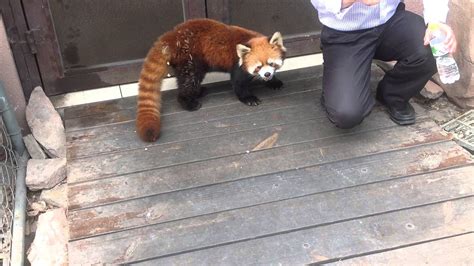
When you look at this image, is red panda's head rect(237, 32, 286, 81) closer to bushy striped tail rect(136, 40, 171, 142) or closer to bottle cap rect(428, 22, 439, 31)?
bushy striped tail rect(136, 40, 171, 142)

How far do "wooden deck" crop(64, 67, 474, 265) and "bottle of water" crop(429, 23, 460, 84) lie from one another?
313 millimetres

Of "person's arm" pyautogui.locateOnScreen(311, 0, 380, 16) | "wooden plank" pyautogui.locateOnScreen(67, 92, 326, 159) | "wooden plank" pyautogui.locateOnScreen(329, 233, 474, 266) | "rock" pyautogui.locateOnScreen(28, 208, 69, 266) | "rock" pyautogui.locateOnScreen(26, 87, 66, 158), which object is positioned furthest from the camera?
"rock" pyautogui.locateOnScreen(26, 87, 66, 158)

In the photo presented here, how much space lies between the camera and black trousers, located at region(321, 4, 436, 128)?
9.63 ft

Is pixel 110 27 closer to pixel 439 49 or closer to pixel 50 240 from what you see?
pixel 50 240

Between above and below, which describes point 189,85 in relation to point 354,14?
below

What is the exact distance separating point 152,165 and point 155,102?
493 millimetres

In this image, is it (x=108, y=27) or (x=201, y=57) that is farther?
(x=108, y=27)

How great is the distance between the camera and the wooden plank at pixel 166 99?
3.41 m

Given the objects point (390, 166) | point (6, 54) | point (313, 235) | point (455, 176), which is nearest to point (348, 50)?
point (390, 166)

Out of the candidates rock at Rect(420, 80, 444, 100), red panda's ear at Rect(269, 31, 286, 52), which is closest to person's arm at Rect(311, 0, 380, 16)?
red panda's ear at Rect(269, 31, 286, 52)

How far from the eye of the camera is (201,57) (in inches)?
128

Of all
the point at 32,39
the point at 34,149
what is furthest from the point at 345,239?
the point at 32,39

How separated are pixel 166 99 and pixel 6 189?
1.18 metres

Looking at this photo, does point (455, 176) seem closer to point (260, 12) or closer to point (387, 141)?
point (387, 141)
